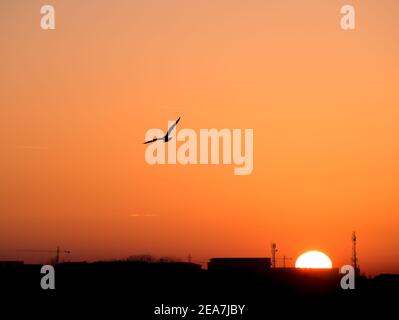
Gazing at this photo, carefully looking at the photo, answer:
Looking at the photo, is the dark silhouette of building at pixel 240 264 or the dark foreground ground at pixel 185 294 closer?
the dark foreground ground at pixel 185 294

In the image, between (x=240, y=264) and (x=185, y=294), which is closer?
(x=185, y=294)

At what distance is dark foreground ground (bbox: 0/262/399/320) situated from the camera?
9862 cm

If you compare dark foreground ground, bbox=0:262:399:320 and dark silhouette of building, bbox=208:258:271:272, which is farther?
dark silhouette of building, bbox=208:258:271:272

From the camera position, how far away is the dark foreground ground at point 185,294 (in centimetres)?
9862

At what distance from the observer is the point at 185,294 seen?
351 feet

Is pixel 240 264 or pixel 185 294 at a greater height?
pixel 240 264

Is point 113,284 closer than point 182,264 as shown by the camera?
Yes
